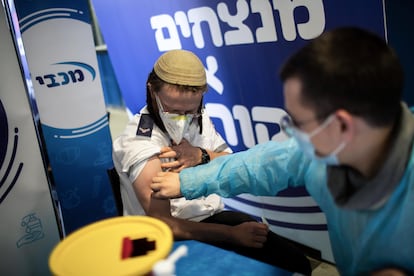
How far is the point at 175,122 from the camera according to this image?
4.99 ft

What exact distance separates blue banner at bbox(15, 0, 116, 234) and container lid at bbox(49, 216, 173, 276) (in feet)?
4.41

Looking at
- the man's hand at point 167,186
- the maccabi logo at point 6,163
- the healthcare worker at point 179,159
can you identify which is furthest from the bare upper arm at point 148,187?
the maccabi logo at point 6,163

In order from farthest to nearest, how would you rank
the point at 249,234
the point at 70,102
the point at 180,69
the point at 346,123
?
the point at 70,102
the point at 249,234
the point at 180,69
the point at 346,123

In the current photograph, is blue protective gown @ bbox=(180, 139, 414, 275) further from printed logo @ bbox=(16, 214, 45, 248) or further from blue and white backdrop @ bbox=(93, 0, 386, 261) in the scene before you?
printed logo @ bbox=(16, 214, 45, 248)

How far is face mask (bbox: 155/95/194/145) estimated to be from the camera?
4.97 ft

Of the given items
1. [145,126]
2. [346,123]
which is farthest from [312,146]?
[145,126]

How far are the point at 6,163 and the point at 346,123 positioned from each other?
1.56m

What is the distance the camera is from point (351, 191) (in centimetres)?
94

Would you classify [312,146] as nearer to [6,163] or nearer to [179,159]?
[179,159]

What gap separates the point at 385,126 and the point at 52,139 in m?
1.84

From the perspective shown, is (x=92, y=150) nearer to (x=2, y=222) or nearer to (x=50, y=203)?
(x=50, y=203)

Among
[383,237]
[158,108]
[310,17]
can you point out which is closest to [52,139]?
[158,108]

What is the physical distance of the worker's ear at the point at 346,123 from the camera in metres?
0.81

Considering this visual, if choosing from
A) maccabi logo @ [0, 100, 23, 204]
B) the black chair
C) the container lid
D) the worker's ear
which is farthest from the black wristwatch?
maccabi logo @ [0, 100, 23, 204]
